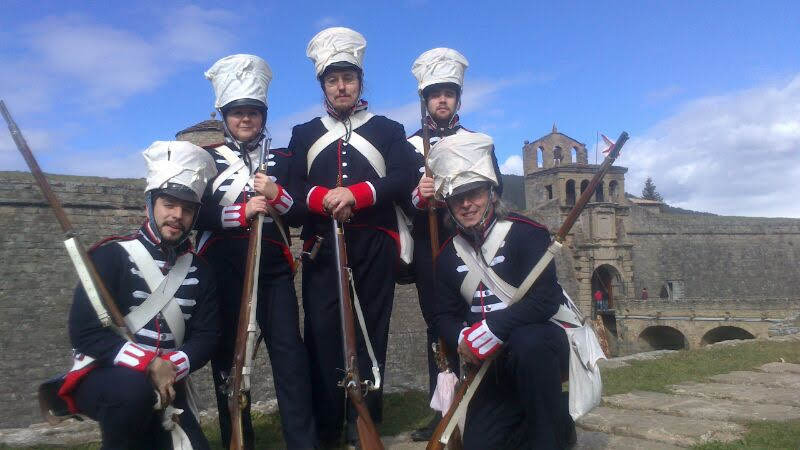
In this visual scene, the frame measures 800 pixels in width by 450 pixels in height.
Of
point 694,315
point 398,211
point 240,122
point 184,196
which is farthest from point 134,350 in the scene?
point 694,315

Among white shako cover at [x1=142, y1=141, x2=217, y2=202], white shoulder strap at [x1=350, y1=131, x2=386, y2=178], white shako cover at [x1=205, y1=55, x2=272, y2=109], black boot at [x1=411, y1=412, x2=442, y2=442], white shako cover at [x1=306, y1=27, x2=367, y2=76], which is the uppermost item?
white shako cover at [x1=306, y1=27, x2=367, y2=76]

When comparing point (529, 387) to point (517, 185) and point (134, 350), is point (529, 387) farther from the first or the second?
point (517, 185)

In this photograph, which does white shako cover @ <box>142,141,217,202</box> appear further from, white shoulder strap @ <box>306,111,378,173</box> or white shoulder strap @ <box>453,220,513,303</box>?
white shoulder strap @ <box>453,220,513,303</box>

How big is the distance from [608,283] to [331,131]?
39897mm

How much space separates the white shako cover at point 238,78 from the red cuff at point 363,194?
31.3 inches

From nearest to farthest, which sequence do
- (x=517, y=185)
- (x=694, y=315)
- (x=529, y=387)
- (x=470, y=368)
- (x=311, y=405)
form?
(x=529, y=387)
(x=470, y=368)
(x=311, y=405)
(x=694, y=315)
(x=517, y=185)

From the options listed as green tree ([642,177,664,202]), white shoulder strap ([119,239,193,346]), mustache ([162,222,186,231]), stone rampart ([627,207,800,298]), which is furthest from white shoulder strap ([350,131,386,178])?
green tree ([642,177,664,202])

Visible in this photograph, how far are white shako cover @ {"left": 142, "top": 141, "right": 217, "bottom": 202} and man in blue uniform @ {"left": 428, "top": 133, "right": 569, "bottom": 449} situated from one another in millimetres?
1283

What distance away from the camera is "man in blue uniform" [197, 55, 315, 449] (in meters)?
4.06

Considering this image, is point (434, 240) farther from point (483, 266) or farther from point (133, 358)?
point (133, 358)

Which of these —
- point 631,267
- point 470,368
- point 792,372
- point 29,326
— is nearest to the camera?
point 470,368

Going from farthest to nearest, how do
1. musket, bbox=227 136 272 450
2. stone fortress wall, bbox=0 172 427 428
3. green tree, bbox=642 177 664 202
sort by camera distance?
green tree, bbox=642 177 664 202 < stone fortress wall, bbox=0 172 427 428 < musket, bbox=227 136 272 450

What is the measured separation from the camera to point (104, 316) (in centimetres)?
316

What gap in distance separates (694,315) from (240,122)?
108 ft
